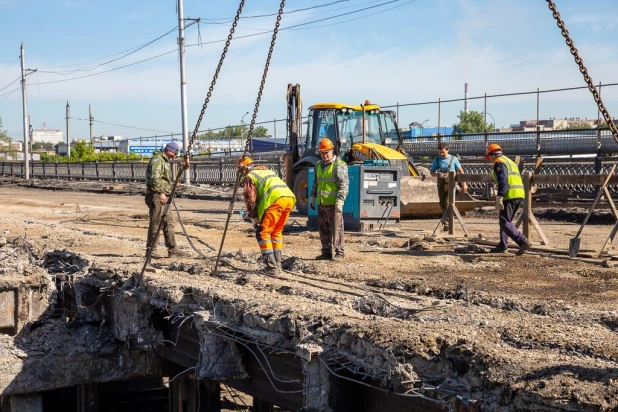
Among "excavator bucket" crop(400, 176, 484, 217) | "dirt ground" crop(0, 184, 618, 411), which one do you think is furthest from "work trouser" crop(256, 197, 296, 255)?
"excavator bucket" crop(400, 176, 484, 217)

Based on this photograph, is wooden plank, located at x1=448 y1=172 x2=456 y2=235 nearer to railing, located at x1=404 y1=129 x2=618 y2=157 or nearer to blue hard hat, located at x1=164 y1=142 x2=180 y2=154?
blue hard hat, located at x1=164 y1=142 x2=180 y2=154

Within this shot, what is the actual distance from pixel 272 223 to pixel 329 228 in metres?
1.70

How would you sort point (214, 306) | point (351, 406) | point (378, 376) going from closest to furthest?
point (378, 376) < point (351, 406) < point (214, 306)

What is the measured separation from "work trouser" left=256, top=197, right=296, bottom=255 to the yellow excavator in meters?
7.68

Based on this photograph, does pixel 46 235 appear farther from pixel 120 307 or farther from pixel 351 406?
pixel 351 406

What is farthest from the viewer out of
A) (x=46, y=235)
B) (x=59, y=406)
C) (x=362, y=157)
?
(x=362, y=157)

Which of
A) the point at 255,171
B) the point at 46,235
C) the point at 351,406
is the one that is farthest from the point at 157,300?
the point at 46,235

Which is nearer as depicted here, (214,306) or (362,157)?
(214,306)

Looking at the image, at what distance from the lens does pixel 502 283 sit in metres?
9.72

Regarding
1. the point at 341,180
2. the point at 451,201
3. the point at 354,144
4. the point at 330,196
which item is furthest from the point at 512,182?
the point at 354,144

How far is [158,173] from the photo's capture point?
479 inches

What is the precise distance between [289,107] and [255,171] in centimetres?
1067

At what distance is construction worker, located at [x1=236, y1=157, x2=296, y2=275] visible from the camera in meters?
10.2

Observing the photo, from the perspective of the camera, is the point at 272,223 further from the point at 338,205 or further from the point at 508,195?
the point at 508,195
